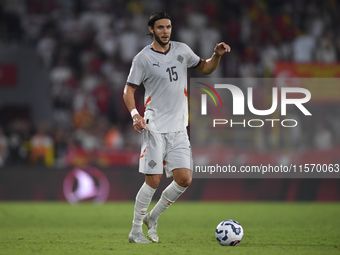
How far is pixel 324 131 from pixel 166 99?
7249 mm

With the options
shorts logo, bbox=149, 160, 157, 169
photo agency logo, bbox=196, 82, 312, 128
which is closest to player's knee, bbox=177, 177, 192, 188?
shorts logo, bbox=149, 160, 157, 169

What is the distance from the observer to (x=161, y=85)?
20.3 feet

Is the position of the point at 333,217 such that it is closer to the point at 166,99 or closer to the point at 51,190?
the point at 166,99

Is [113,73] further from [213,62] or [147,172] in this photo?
[147,172]

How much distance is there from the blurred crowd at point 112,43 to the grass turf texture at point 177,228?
2.09 m

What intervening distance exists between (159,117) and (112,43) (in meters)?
10.5

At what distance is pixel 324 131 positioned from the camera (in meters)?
12.5

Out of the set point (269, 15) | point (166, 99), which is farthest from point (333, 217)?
point (269, 15)

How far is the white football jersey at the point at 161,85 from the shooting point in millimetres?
6164

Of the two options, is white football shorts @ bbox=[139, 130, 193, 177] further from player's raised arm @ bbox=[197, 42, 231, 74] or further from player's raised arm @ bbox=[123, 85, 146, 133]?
player's raised arm @ bbox=[197, 42, 231, 74]

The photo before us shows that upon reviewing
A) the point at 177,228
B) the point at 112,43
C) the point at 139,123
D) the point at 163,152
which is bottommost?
the point at 177,228

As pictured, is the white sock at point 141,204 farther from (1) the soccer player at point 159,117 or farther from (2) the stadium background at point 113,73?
(2) the stadium background at point 113,73

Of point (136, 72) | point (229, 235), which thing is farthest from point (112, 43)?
point (229, 235)

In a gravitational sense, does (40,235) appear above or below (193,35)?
below
